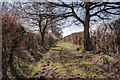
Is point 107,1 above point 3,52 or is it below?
above

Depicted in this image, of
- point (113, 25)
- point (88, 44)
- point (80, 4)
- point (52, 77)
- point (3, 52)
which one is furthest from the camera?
point (88, 44)

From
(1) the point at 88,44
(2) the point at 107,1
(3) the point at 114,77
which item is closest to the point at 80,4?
(2) the point at 107,1

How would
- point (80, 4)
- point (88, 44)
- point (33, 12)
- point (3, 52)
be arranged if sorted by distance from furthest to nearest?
point (33, 12), point (88, 44), point (80, 4), point (3, 52)

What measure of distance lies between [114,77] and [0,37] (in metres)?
4.04

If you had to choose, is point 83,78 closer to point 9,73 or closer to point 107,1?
point 9,73

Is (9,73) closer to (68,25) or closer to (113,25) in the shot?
(113,25)

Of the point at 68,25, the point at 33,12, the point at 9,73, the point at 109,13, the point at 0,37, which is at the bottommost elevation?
the point at 9,73

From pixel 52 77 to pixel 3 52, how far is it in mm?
1932

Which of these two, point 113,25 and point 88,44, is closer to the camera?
point 113,25

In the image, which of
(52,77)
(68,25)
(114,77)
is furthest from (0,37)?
(68,25)

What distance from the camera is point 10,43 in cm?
303

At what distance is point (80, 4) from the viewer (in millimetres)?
6680

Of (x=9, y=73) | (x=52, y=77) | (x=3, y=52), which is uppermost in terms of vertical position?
(x=3, y=52)

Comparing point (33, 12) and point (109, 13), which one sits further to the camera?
point (33, 12)
